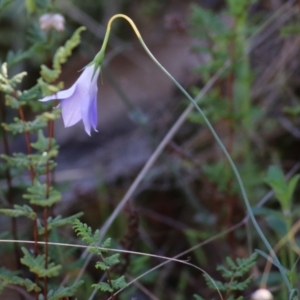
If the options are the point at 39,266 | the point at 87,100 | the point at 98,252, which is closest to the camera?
the point at 98,252

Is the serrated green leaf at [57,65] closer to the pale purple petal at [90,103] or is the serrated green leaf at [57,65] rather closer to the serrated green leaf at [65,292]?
the pale purple petal at [90,103]

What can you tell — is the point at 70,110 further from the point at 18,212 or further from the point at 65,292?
the point at 65,292

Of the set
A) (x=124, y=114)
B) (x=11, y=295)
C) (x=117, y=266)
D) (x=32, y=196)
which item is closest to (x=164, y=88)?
(x=124, y=114)

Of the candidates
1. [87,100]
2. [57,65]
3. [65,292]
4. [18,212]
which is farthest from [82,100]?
[65,292]

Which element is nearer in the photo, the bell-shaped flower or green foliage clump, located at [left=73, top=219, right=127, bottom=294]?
green foliage clump, located at [left=73, top=219, right=127, bottom=294]

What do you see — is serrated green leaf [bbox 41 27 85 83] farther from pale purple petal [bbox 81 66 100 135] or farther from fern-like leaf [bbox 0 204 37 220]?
fern-like leaf [bbox 0 204 37 220]

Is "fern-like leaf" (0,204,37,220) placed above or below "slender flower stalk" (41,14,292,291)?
below

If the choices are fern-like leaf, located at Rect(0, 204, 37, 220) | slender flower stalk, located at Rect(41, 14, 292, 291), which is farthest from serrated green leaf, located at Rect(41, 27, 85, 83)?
fern-like leaf, located at Rect(0, 204, 37, 220)

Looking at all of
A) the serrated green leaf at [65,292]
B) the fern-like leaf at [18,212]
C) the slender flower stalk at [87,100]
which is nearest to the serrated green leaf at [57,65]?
the slender flower stalk at [87,100]

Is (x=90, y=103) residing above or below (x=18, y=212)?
above
